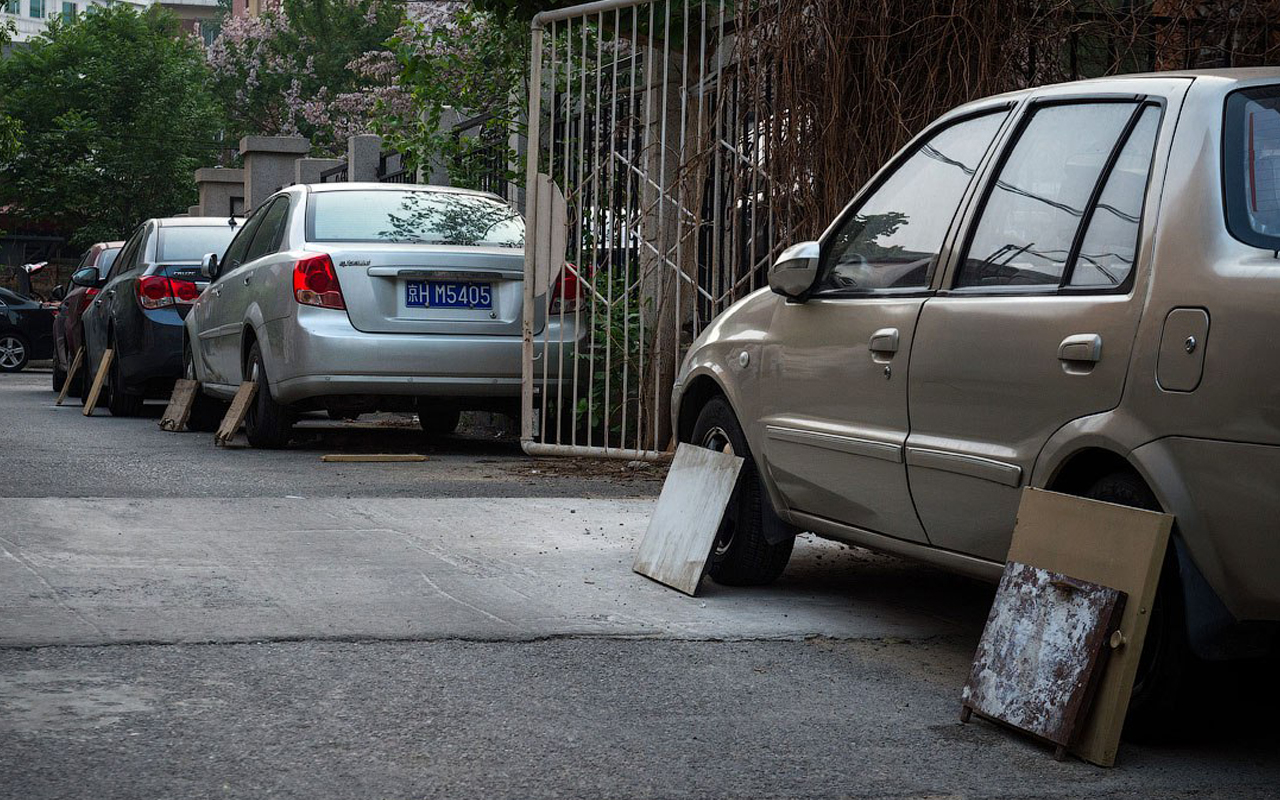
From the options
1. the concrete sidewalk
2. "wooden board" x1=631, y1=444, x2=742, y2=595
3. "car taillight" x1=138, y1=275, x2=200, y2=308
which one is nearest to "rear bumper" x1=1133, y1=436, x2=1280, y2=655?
the concrete sidewalk

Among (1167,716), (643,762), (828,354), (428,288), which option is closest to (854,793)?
(643,762)

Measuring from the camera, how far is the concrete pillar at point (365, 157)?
19.5 metres

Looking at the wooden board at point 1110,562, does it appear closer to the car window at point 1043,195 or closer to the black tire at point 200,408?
the car window at point 1043,195

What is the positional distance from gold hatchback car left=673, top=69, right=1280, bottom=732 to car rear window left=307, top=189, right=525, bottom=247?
5029mm

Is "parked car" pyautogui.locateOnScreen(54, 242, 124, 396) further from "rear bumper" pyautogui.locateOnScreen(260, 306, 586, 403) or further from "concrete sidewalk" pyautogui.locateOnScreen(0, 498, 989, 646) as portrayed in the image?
"concrete sidewalk" pyautogui.locateOnScreen(0, 498, 989, 646)

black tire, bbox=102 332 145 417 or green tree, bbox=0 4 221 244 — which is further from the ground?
green tree, bbox=0 4 221 244

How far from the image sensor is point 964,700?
4254mm

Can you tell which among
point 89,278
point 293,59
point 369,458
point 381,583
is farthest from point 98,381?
point 293,59

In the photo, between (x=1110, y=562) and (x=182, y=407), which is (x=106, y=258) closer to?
(x=182, y=407)

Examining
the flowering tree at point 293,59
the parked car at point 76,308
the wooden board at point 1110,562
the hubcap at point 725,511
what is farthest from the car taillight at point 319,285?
the flowering tree at point 293,59

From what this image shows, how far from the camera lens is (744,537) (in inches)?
232

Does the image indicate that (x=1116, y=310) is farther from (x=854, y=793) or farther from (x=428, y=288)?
(x=428, y=288)

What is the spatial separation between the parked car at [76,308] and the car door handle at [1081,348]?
43.9 feet

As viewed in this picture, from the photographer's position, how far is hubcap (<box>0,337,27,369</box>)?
27297mm
